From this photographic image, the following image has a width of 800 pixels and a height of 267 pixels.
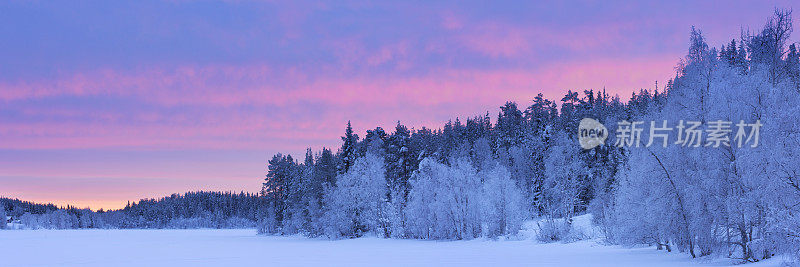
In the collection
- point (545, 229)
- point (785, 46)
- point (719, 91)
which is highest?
point (785, 46)

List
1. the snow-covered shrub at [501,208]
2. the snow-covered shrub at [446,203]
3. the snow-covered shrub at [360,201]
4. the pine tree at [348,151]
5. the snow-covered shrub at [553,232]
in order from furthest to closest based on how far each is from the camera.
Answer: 1. the pine tree at [348,151]
2. the snow-covered shrub at [360,201]
3. the snow-covered shrub at [446,203]
4. the snow-covered shrub at [501,208]
5. the snow-covered shrub at [553,232]

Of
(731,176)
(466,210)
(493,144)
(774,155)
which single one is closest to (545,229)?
(466,210)

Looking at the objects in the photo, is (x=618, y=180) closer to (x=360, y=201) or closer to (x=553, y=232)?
(x=553, y=232)

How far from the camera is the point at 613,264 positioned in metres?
30.7

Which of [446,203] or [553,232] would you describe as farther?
[446,203]

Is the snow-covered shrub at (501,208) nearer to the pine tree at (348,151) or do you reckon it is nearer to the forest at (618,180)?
the forest at (618,180)

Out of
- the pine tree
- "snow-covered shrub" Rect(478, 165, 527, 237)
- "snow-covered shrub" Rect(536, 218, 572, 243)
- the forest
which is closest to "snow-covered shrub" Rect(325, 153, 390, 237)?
the forest

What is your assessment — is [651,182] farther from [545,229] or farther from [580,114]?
[580,114]

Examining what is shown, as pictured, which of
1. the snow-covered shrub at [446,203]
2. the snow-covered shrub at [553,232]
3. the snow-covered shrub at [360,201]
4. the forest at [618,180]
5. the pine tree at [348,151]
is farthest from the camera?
the pine tree at [348,151]

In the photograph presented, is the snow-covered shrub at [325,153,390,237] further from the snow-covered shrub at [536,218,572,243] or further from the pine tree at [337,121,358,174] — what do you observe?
the snow-covered shrub at [536,218,572,243]

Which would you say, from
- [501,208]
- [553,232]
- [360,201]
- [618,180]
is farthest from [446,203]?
[618,180]

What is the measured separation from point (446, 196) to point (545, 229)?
16.6 meters

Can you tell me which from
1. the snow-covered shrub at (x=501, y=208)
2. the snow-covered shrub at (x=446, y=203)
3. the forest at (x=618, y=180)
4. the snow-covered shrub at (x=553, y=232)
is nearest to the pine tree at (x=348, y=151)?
the forest at (x=618, y=180)

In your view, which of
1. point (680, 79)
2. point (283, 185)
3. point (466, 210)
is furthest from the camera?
point (283, 185)
